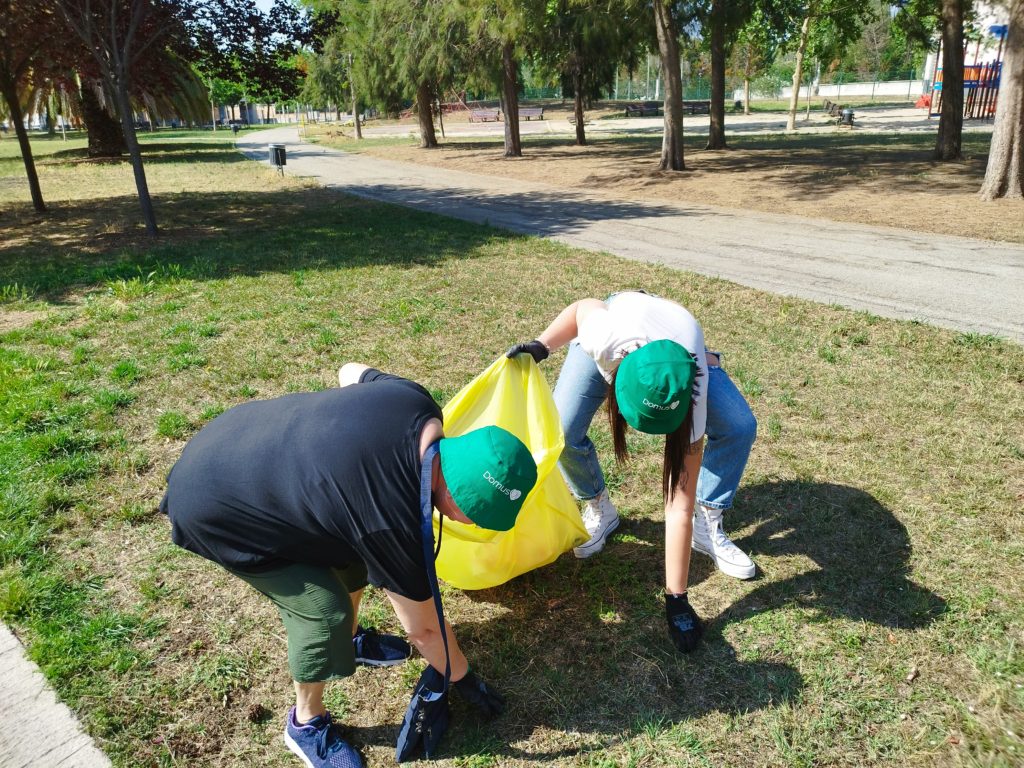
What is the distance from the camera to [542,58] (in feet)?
74.6

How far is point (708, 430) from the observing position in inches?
118

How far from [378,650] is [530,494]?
0.84 m

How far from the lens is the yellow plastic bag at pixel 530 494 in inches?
A: 114

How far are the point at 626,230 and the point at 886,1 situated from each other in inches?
416

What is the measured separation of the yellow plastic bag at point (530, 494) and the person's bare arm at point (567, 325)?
12cm

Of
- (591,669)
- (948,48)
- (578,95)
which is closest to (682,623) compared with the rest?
(591,669)

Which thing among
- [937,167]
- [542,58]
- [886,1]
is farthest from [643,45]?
[937,167]

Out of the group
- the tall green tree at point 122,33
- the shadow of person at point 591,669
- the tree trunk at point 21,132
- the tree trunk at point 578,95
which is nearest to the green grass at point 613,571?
the shadow of person at point 591,669

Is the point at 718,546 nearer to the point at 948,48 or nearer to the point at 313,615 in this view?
the point at 313,615

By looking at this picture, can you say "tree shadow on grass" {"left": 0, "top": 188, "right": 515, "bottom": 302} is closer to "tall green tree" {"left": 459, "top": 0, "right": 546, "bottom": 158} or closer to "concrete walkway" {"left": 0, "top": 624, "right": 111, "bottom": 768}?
"concrete walkway" {"left": 0, "top": 624, "right": 111, "bottom": 768}

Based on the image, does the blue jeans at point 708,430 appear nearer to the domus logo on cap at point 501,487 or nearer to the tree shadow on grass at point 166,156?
the domus logo on cap at point 501,487

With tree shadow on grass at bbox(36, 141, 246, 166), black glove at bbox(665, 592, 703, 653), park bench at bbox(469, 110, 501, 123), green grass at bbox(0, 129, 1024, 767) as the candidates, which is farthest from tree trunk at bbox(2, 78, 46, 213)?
park bench at bbox(469, 110, 501, 123)

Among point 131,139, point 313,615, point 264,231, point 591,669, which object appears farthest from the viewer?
point 264,231

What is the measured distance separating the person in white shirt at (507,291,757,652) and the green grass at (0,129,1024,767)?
173mm
